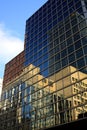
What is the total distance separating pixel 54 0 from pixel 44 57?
1261 cm

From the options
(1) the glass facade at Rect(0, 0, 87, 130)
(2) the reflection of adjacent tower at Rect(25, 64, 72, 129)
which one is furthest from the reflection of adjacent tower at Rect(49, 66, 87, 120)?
(2) the reflection of adjacent tower at Rect(25, 64, 72, 129)

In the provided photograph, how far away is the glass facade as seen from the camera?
27672 mm

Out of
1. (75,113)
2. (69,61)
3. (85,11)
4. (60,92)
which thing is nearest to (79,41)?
(69,61)

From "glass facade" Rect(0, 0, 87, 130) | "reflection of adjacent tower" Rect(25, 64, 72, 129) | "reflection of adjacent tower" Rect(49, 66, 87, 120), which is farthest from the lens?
"glass facade" Rect(0, 0, 87, 130)

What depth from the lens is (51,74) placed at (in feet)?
108

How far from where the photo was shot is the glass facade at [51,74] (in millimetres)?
27672

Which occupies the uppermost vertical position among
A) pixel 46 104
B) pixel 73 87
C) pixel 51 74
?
pixel 51 74

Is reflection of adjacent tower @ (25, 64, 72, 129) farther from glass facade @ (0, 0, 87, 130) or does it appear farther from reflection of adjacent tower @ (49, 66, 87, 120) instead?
reflection of adjacent tower @ (49, 66, 87, 120)

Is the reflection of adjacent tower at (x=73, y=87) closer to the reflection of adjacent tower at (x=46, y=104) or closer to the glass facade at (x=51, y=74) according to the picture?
the glass facade at (x=51, y=74)

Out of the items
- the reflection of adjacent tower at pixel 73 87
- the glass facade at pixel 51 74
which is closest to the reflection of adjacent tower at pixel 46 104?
the glass facade at pixel 51 74

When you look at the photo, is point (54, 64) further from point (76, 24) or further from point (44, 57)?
point (76, 24)

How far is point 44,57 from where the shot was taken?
120 feet

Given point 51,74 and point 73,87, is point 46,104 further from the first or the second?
point 73,87

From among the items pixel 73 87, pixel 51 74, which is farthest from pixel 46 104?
pixel 73 87
